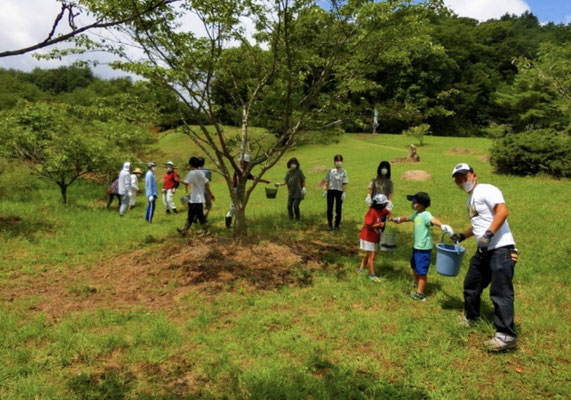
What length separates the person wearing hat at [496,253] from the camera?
354cm

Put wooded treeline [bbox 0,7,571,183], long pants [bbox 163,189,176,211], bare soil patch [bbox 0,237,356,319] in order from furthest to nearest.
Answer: long pants [bbox 163,189,176,211], wooded treeline [bbox 0,7,571,183], bare soil patch [bbox 0,237,356,319]

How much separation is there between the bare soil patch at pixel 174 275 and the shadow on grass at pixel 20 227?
9.17 feet

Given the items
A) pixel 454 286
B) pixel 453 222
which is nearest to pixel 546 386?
pixel 454 286

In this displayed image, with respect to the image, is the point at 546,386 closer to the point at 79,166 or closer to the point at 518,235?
the point at 518,235

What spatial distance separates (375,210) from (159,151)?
80.3ft

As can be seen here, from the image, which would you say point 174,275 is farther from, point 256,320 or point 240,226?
point 256,320

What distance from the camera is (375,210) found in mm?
5332

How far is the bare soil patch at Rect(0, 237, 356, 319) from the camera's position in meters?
4.97

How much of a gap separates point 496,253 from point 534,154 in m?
12.9

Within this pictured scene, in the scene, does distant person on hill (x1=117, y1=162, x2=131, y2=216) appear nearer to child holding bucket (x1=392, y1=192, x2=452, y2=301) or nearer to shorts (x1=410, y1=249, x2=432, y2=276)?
child holding bucket (x1=392, y1=192, x2=452, y2=301)

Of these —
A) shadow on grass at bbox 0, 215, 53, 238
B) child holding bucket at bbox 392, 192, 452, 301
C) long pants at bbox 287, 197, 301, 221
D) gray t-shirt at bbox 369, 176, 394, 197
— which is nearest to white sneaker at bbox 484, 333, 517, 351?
child holding bucket at bbox 392, 192, 452, 301

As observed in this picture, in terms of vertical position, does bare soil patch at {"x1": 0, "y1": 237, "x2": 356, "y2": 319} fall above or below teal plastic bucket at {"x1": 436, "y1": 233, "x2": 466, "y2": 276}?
below

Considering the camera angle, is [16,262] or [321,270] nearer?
[321,270]

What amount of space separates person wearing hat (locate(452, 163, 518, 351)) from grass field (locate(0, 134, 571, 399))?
Answer: 31 centimetres
